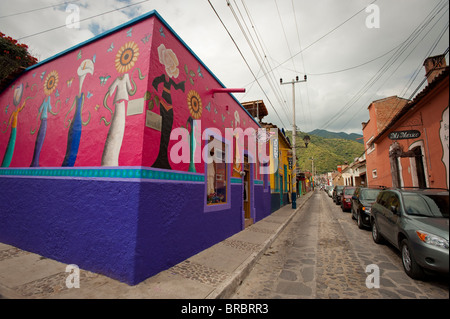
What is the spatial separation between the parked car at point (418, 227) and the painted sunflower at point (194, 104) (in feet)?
15.3

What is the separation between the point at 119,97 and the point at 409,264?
6.55m

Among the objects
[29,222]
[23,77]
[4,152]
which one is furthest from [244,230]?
[23,77]

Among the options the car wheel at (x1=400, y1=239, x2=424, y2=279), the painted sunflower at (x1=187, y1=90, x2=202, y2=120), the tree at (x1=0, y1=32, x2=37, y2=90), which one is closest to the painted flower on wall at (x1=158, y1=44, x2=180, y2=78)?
the painted sunflower at (x1=187, y1=90, x2=202, y2=120)

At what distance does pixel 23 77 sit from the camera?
614cm

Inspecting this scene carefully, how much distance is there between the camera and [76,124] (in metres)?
4.53

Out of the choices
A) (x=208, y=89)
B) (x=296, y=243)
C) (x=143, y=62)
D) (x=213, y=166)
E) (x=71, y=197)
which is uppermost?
(x=208, y=89)

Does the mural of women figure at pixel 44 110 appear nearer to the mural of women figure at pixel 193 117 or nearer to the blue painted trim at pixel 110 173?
the blue painted trim at pixel 110 173

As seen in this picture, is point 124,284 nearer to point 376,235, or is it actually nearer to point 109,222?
point 109,222

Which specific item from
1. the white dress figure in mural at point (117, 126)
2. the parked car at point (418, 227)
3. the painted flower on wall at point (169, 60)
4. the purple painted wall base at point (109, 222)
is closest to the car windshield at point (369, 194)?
the parked car at point (418, 227)

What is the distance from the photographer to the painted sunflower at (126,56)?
13.3 ft

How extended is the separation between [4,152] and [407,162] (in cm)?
1661

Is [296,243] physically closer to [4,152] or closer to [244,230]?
[244,230]

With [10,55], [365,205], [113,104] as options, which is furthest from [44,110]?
[365,205]

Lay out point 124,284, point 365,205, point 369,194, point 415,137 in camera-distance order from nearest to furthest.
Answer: point 415,137 → point 124,284 → point 365,205 → point 369,194
